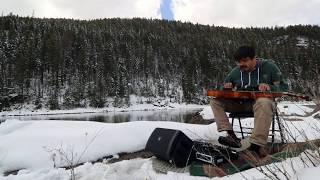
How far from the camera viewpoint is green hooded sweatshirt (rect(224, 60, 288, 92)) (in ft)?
13.9

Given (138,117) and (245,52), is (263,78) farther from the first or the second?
(138,117)

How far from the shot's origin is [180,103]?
84312 mm

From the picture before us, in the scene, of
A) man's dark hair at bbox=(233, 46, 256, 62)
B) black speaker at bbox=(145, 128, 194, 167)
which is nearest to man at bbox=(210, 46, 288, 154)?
man's dark hair at bbox=(233, 46, 256, 62)

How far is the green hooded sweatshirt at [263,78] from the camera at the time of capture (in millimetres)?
4230

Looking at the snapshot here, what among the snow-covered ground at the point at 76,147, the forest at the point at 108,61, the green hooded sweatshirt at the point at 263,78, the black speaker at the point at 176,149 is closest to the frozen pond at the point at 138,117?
the snow-covered ground at the point at 76,147

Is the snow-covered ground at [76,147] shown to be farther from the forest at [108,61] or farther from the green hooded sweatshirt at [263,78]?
the forest at [108,61]

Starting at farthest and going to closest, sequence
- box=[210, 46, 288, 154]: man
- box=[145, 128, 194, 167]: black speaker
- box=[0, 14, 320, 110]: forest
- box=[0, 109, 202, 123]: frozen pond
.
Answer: box=[0, 14, 320, 110]: forest → box=[0, 109, 202, 123]: frozen pond → box=[210, 46, 288, 154]: man → box=[145, 128, 194, 167]: black speaker

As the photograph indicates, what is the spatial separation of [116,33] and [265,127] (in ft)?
367

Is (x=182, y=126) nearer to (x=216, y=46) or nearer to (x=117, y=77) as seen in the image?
(x=117, y=77)

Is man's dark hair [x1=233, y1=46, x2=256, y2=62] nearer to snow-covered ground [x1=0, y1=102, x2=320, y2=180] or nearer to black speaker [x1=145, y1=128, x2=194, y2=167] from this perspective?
snow-covered ground [x1=0, y1=102, x2=320, y2=180]

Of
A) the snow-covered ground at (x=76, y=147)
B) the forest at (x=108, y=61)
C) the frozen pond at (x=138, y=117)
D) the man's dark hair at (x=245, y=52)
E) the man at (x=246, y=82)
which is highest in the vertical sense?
the forest at (x=108, y=61)

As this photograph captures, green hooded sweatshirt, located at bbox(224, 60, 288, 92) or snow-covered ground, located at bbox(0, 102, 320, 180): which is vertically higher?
green hooded sweatshirt, located at bbox(224, 60, 288, 92)

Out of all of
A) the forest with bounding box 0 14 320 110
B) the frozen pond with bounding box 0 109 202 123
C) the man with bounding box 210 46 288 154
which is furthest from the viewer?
the forest with bounding box 0 14 320 110

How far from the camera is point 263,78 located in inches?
170
